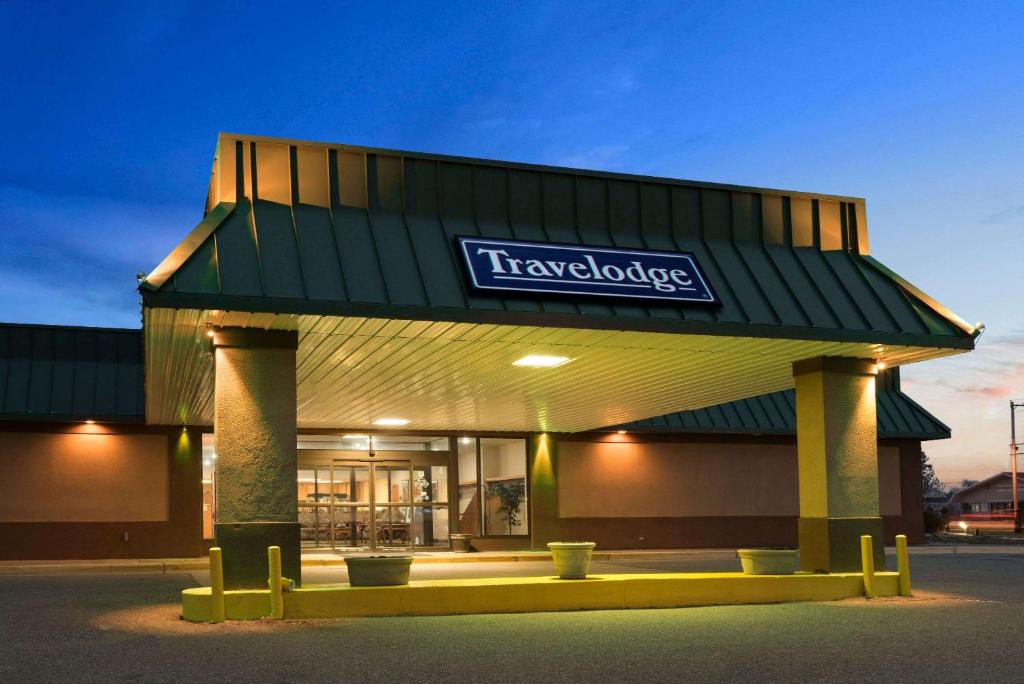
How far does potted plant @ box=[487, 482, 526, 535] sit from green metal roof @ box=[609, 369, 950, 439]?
3351 millimetres

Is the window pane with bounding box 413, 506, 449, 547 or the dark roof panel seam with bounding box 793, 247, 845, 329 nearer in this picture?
the dark roof panel seam with bounding box 793, 247, 845, 329

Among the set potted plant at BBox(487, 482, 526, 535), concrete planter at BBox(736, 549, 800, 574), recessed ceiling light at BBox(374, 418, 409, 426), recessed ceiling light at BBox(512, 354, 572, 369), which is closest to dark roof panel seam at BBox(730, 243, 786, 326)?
recessed ceiling light at BBox(512, 354, 572, 369)

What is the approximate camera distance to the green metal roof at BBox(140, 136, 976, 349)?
13594 millimetres

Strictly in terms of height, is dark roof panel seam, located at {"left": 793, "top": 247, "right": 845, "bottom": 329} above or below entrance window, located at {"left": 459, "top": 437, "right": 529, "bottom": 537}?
above

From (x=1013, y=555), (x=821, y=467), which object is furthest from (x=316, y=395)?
(x=1013, y=555)

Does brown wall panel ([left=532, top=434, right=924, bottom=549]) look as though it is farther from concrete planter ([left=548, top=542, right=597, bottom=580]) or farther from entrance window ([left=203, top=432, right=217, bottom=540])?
concrete planter ([left=548, top=542, right=597, bottom=580])

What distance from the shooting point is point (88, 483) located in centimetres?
2884

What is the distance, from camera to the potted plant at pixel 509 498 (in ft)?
108

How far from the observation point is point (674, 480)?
1316 inches

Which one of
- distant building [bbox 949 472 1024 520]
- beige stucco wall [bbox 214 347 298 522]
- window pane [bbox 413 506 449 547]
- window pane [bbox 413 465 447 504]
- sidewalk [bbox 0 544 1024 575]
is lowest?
distant building [bbox 949 472 1024 520]

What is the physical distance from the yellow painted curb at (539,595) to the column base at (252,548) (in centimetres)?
26

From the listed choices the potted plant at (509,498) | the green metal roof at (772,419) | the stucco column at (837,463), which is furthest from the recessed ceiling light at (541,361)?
the potted plant at (509,498)

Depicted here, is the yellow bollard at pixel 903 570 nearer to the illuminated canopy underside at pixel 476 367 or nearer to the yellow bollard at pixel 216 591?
the illuminated canopy underside at pixel 476 367

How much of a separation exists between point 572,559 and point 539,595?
1.01m
